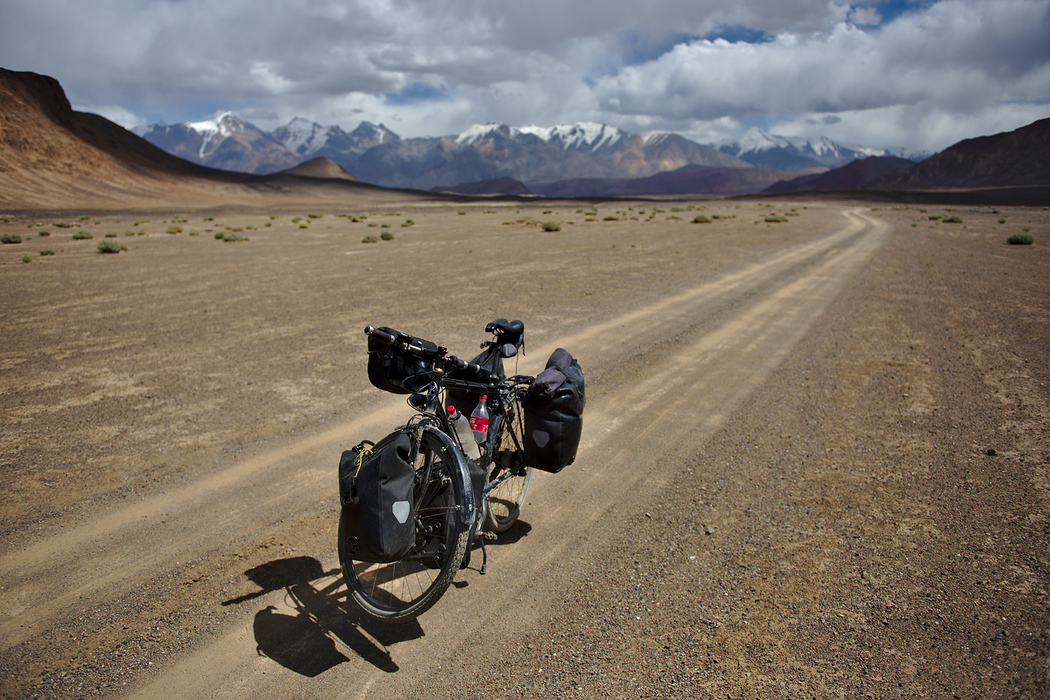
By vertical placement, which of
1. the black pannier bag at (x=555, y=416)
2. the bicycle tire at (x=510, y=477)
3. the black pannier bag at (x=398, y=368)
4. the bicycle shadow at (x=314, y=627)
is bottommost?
the bicycle shadow at (x=314, y=627)

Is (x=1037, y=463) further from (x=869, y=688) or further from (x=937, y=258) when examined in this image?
(x=937, y=258)

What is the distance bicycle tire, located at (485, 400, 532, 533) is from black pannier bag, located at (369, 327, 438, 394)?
0.75m

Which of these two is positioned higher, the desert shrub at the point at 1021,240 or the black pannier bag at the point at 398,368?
the black pannier bag at the point at 398,368

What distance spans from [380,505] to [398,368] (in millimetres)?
800

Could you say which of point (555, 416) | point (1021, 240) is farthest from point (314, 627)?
point (1021, 240)

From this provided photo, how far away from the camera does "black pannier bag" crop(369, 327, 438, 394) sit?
337 centimetres

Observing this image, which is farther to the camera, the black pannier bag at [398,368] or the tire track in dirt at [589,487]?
the black pannier bag at [398,368]

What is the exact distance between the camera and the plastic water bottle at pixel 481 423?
12.3ft

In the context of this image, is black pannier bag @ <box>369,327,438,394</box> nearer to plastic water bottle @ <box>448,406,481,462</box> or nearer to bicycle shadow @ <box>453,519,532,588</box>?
plastic water bottle @ <box>448,406,481,462</box>

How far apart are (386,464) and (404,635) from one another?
1.20 meters

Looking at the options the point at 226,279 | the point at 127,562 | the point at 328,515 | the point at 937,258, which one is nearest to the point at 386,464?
the point at 328,515

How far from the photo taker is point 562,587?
389 cm

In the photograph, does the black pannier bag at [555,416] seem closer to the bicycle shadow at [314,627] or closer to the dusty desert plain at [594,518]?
the dusty desert plain at [594,518]

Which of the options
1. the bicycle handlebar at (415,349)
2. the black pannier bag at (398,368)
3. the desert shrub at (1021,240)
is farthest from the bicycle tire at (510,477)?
the desert shrub at (1021,240)
